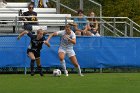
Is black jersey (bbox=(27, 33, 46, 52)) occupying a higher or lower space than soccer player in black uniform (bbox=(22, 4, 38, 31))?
lower

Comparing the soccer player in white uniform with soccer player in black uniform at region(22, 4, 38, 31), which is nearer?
the soccer player in white uniform

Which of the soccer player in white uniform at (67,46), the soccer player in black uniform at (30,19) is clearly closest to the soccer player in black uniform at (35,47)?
the soccer player in white uniform at (67,46)

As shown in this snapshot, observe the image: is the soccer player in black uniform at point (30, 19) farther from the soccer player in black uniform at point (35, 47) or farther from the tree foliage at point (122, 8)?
the tree foliage at point (122, 8)

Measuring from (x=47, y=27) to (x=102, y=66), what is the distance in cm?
321

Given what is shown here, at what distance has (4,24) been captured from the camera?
2686 cm

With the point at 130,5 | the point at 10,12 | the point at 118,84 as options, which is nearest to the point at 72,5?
the point at 10,12

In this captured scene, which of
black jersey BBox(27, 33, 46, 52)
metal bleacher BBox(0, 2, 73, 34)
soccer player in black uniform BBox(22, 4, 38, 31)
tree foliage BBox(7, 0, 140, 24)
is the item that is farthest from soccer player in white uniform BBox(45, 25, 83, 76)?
tree foliage BBox(7, 0, 140, 24)

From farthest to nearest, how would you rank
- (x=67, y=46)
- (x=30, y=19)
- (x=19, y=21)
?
(x=30, y=19) → (x=19, y=21) → (x=67, y=46)

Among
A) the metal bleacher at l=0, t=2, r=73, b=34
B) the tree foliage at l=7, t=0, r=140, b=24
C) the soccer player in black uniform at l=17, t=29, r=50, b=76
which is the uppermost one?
the tree foliage at l=7, t=0, r=140, b=24

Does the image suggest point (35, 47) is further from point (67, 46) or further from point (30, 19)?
point (30, 19)

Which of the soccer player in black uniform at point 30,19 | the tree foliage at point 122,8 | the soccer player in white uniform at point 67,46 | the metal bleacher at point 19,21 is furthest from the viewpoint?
the tree foliage at point 122,8

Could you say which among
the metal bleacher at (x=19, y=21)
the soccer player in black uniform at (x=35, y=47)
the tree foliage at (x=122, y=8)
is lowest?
the soccer player in black uniform at (x=35, y=47)

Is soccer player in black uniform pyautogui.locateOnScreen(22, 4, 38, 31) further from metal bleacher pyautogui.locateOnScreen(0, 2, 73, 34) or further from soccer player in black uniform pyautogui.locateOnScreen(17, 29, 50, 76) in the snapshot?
soccer player in black uniform pyautogui.locateOnScreen(17, 29, 50, 76)

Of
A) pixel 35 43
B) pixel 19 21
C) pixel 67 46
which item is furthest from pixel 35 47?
pixel 19 21
